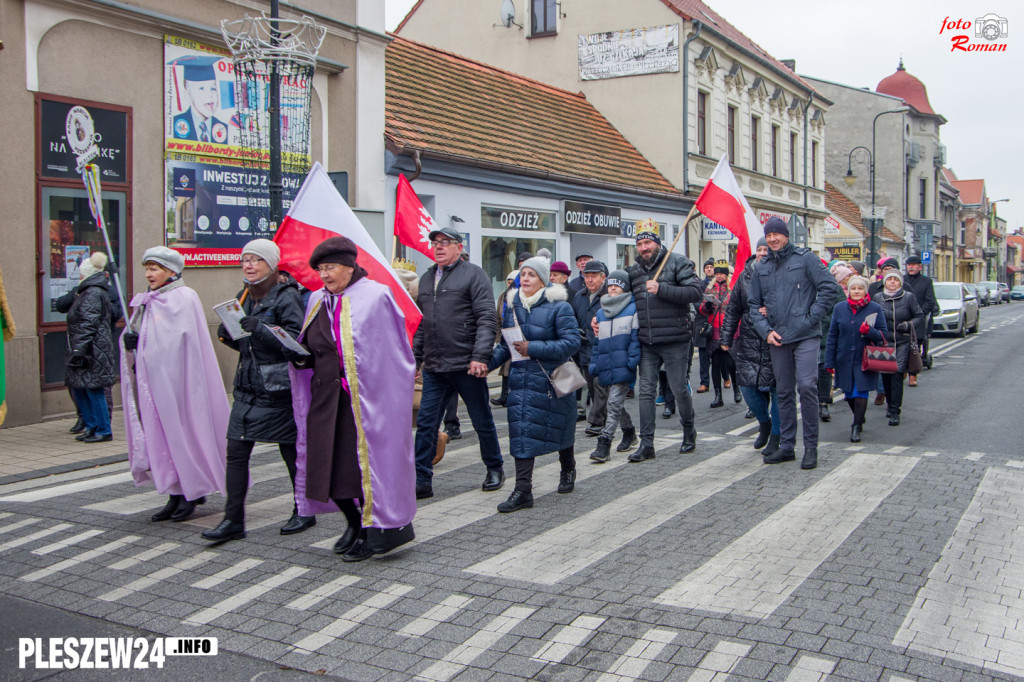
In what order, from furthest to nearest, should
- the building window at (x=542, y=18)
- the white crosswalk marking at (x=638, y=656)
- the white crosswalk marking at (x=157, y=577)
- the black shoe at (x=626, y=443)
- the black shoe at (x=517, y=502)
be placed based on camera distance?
the building window at (x=542, y=18)
the black shoe at (x=626, y=443)
the black shoe at (x=517, y=502)
the white crosswalk marking at (x=157, y=577)
the white crosswalk marking at (x=638, y=656)

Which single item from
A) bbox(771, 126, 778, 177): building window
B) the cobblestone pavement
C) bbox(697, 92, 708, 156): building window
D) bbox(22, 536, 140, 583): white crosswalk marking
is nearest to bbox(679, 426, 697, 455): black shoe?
the cobblestone pavement

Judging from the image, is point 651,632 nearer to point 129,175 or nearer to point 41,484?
point 41,484

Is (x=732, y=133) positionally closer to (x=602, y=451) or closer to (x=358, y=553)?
(x=602, y=451)

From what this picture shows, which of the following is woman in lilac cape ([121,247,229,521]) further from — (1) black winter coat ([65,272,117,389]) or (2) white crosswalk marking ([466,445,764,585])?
(1) black winter coat ([65,272,117,389])

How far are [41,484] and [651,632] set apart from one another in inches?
220

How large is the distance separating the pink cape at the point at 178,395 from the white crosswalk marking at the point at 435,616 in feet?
7.25

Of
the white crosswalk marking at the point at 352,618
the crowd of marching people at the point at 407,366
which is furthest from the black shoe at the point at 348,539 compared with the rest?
the white crosswalk marking at the point at 352,618

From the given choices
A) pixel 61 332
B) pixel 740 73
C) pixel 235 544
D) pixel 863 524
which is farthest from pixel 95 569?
pixel 740 73

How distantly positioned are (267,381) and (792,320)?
4.36 metres

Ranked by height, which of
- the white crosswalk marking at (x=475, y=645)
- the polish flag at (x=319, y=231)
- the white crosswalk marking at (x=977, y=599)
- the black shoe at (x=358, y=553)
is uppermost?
the polish flag at (x=319, y=231)

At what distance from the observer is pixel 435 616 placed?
4.36 m

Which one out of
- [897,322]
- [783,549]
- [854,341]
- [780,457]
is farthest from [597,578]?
[897,322]

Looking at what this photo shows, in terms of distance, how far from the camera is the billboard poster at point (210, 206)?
1213 centimetres

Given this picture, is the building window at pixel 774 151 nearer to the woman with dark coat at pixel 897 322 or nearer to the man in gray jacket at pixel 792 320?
the woman with dark coat at pixel 897 322
